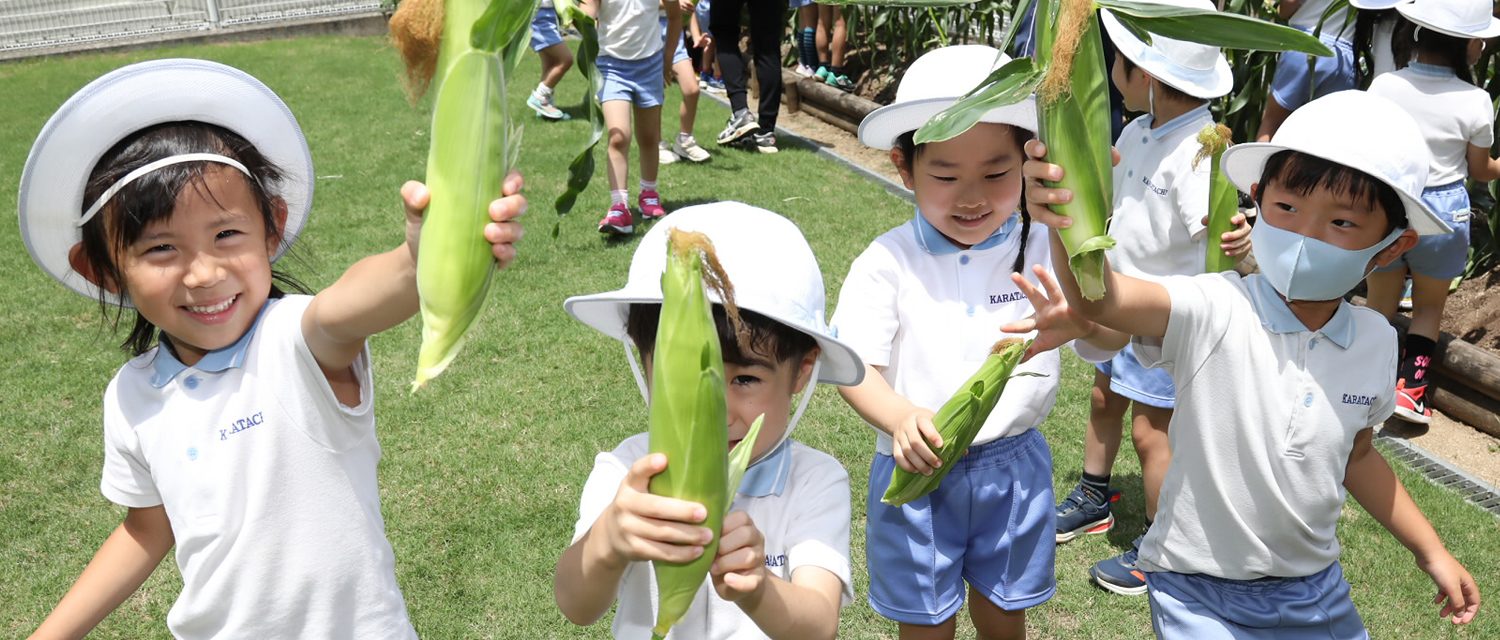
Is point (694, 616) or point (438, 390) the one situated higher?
point (694, 616)

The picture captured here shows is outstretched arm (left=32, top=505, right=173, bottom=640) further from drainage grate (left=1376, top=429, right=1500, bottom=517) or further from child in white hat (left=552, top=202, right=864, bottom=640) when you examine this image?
drainage grate (left=1376, top=429, right=1500, bottom=517)

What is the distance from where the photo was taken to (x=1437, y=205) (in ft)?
14.2

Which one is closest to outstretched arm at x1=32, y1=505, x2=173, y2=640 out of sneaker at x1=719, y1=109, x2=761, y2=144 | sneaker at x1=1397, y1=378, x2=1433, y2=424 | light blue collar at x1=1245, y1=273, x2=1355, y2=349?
light blue collar at x1=1245, y1=273, x2=1355, y2=349

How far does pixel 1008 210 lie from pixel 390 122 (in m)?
8.06

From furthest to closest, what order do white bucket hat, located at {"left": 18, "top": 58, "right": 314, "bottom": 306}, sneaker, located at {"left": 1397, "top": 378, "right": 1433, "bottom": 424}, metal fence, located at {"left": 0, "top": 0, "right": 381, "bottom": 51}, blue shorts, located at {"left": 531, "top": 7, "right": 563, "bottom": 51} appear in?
metal fence, located at {"left": 0, "top": 0, "right": 381, "bottom": 51} → blue shorts, located at {"left": 531, "top": 7, "right": 563, "bottom": 51} → sneaker, located at {"left": 1397, "top": 378, "right": 1433, "bottom": 424} → white bucket hat, located at {"left": 18, "top": 58, "right": 314, "bottom": 306}

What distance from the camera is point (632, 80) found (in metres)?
6.47

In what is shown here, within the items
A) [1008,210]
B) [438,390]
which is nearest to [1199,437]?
[1008,210]

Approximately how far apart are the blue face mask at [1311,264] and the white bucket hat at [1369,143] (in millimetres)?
117

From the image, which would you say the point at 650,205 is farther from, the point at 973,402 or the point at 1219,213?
the point at 973,402

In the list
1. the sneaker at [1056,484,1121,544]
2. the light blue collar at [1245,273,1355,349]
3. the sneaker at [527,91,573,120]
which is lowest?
the sneaker at [527,91,573,120]

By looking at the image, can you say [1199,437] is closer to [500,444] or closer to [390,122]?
[500,444]

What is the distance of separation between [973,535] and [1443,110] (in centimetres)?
300

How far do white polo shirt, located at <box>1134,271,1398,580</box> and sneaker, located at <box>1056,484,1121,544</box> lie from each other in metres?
1.44

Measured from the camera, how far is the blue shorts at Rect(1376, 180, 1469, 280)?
4336 millimetres
